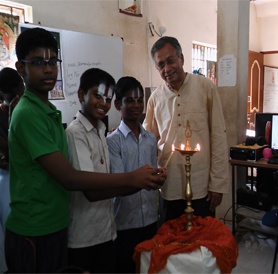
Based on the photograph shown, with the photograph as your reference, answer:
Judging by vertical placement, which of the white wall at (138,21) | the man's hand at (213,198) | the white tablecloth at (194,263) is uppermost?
the white wall at (138,21)

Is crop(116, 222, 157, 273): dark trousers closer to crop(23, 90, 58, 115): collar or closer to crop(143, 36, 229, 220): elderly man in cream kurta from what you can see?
crop(143, 36, 229, 220): elderly man in cream kurta

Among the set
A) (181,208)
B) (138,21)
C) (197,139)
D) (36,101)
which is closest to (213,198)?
(181,208)

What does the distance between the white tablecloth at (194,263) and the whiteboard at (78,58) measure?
2.58 meters

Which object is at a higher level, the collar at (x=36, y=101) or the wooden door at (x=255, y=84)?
the wooden door at (x=255, y=84)

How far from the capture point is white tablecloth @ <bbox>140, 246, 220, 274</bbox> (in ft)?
3.74

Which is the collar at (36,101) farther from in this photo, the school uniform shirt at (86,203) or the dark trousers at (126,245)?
the dark trousers at (126,245)

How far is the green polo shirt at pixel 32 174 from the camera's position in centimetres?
102

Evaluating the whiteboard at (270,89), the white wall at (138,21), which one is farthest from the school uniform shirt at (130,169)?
the whiteboard at (270,89)

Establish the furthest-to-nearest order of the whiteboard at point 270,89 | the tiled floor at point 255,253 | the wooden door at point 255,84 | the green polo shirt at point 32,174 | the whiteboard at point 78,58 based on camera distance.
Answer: the whiteboard at point 270,89 < the wooden door at point 255,84 < the whiteboard at point 78,58 < the tiled floor at point 255,253 < the green polo shirt at point 32,174

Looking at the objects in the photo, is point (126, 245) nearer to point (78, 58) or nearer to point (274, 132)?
point (274, 132)

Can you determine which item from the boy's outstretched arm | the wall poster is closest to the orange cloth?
the boy's outstretched arm

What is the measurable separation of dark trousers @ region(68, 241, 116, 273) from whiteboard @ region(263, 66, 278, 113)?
259 inches

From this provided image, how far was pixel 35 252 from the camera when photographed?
1.08m

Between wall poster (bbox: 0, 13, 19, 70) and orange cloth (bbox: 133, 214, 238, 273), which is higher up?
wall poster (bbox: 0, 13, 19, 70)
